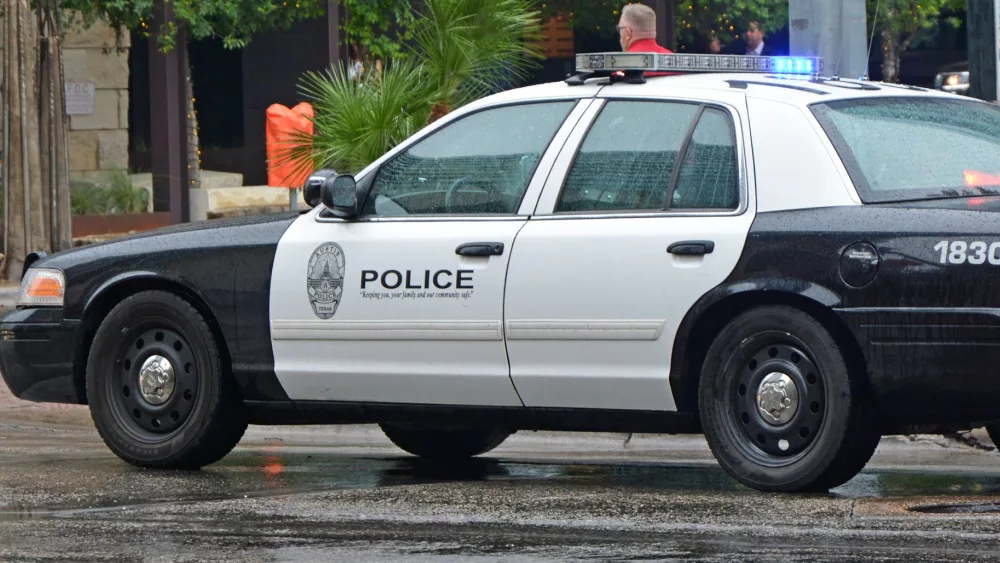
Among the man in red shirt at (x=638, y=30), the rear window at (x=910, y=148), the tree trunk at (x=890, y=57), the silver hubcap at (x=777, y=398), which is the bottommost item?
the silver hubcap at (x=777, y=398)

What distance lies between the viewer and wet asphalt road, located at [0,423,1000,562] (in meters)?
5.15

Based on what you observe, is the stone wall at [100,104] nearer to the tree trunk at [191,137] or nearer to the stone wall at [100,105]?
the stone wall at [100,105]

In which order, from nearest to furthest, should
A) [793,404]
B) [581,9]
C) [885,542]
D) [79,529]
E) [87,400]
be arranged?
[885,542], [79,529], [793,404], [87,400], [581,9]

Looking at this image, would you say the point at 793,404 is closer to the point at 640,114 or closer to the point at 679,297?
the point at 679,297

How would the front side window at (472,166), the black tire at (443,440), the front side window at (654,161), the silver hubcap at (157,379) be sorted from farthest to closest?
1. the black tire at (443,440)
2. the silver hubcap at (157,379)
3. the front side window at (472,166)
4. the front side window at (654,161)

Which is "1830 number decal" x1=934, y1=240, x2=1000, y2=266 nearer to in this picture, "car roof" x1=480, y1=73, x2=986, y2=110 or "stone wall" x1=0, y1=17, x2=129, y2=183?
"car roof" x1=480, y1=73, x2=986, y2=110

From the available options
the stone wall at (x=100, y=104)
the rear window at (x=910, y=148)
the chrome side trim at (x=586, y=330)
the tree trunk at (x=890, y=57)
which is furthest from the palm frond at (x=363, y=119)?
the tree trunk at (x=890, y=57)

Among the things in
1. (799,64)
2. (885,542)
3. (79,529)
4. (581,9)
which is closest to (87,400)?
(79,529)

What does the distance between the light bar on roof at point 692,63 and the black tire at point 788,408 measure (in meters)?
1.10

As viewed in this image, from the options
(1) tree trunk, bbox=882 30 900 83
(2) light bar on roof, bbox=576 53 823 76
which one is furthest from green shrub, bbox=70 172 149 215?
(2) light bar on roof, bbox=576 53 823 76

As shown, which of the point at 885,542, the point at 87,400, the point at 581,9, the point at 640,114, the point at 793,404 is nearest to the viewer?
the point at 885,542

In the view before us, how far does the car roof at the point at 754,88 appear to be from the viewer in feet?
21.0

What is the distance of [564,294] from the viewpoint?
6.38 m

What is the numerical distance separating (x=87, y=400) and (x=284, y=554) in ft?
8.36
